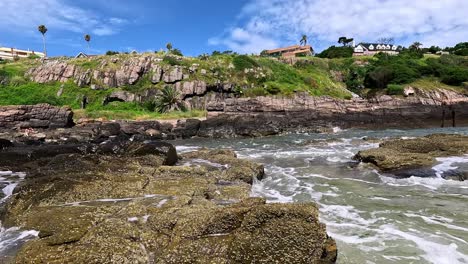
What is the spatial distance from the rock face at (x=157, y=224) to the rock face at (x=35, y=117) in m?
40.3

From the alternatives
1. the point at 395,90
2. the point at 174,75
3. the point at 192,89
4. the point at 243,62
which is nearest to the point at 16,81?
the point at 174,75

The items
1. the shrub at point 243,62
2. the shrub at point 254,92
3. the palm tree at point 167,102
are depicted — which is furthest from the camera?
the shrub at point 243,62

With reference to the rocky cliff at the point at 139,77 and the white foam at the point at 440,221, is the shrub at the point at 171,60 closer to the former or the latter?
the rocky cliff at the point at 139,77

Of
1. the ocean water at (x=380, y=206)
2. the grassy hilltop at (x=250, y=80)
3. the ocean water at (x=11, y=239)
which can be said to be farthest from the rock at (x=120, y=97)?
the ocean water at (x=11, y=239)

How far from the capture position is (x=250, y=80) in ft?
244

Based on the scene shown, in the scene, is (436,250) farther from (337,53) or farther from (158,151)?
(337,53)

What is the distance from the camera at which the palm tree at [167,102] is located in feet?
208

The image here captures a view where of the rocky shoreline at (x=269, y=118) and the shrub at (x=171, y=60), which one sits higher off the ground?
the shrub at (x=171, y=60)

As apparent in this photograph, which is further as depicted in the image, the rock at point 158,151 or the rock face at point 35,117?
the rock face at point 35,117

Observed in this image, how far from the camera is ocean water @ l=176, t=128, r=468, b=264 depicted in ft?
28.6

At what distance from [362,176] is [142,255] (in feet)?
42.1

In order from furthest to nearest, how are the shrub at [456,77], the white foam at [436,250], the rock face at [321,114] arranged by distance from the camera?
1. the shrub at [456,77]
2. the rock face at [321,114]
3. the white foam at [436,250]

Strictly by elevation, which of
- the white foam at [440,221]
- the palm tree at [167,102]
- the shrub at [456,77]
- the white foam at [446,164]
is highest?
the shrub at [456,77]

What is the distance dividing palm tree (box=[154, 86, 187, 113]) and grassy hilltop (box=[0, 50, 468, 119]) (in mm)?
1797
